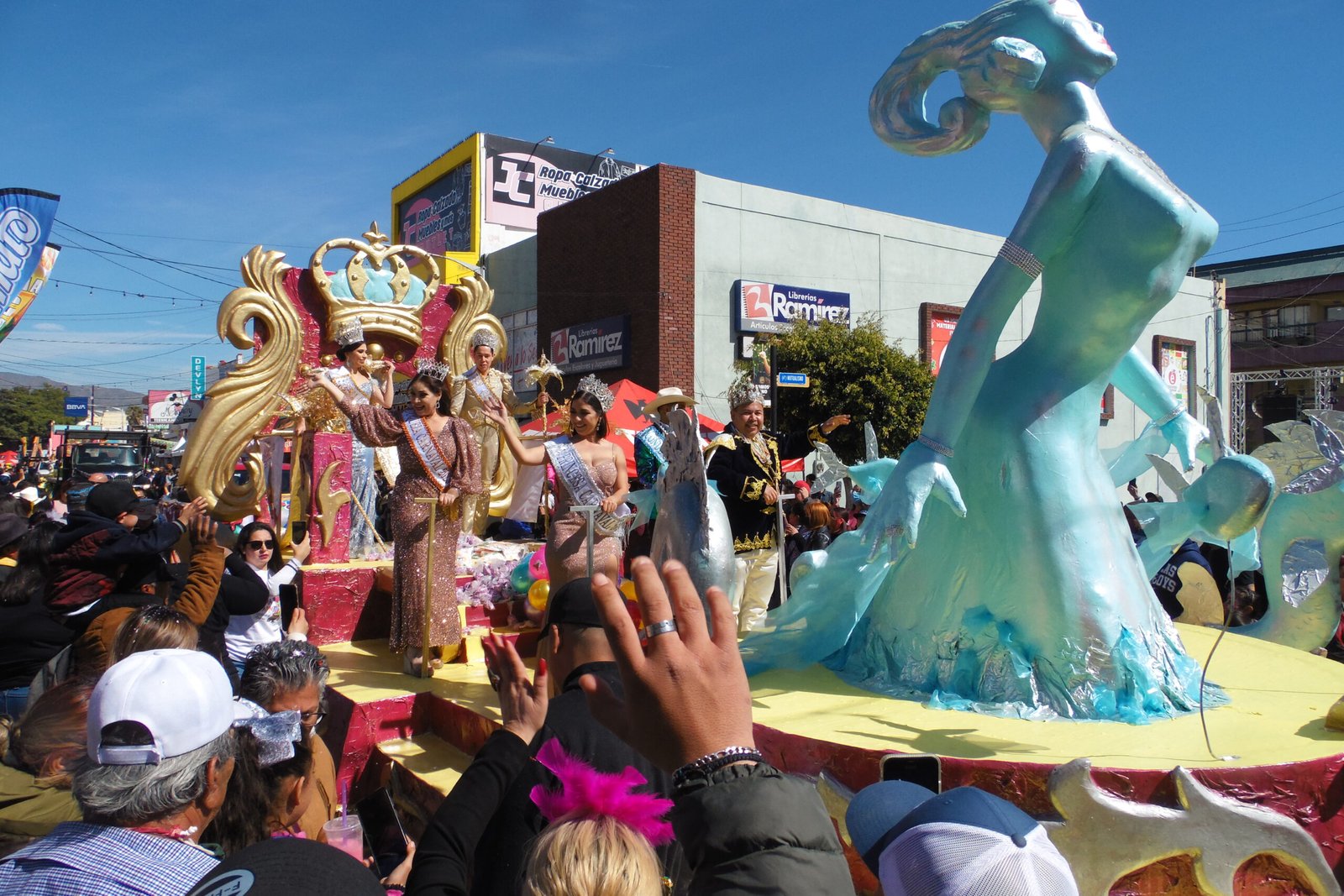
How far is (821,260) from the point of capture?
19688 mm

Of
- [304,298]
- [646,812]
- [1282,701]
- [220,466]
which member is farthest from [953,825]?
[304,298]

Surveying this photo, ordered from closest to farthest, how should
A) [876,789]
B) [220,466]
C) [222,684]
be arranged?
[876,789]
[222,684]
[220,466]

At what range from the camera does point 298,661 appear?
9.20 feet

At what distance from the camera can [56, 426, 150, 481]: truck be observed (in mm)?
19531

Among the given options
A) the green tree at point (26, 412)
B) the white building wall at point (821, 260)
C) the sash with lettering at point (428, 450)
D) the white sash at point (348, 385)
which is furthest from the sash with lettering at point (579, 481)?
the green tree at point (26, 412)

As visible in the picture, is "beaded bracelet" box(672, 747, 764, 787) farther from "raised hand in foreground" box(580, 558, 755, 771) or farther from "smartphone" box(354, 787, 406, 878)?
"smartphone" box(354, 787, 406, 878)

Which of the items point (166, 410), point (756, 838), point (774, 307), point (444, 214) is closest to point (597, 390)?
point (756, 838)

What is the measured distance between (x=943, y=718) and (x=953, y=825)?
226 centimetres

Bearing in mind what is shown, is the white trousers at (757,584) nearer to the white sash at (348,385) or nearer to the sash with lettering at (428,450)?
the sash with lettering at (428,450)

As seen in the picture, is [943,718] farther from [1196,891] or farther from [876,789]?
[876,789]

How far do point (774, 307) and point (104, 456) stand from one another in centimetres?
1655

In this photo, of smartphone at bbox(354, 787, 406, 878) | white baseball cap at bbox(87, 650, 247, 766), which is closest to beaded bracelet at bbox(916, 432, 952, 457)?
smartphone at bbox(354, 787, 406, 878)

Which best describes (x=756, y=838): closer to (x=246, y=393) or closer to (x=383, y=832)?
(x=383, y=832)

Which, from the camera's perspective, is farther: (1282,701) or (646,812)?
(1282,701)
